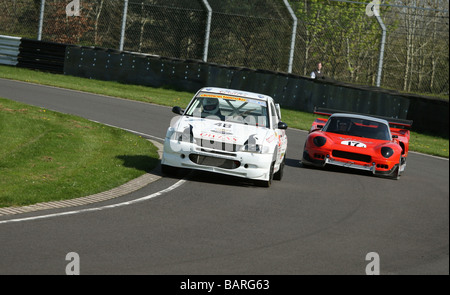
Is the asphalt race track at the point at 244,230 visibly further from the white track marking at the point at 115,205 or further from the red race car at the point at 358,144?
the red race car at the point at 358,144

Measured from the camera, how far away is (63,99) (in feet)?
67.8

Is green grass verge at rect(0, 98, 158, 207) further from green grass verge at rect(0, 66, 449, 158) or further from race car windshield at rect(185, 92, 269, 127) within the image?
green grass verge at rect(0, 66, 449, 158)

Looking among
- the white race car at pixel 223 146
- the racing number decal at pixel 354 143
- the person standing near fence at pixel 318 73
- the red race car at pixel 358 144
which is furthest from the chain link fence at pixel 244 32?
the white race car at pixel 223 146

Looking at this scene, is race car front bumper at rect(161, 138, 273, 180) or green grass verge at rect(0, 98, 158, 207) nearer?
green grass verge at rect(0, 98, 158, 207)

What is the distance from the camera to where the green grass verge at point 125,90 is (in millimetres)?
22725

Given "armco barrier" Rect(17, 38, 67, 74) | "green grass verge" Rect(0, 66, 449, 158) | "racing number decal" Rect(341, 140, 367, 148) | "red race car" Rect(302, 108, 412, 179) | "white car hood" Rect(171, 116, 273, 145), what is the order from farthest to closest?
1. "armco barrier" Rect(17, 38, 67, 74)
2. "green grass verge" Rect(0, 66, 449, 158)
3. "racing number decal" Rect(341, 140, 367, 148)
4. "red race car" Rect(302, 108, 412, 179)
5. "white car hood" Rect(171, 116, 273, 145)

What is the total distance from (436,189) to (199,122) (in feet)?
30.1

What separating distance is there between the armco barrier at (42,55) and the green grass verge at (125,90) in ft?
1.46

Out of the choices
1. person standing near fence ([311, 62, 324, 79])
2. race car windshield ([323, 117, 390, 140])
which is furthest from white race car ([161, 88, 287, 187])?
person standing near fence ([311, 62, 324, 79])

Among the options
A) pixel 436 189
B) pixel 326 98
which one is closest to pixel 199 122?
pixel 436 189

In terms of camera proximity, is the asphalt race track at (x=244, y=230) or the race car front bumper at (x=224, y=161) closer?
the asphalt race track at (x=244, y=230)

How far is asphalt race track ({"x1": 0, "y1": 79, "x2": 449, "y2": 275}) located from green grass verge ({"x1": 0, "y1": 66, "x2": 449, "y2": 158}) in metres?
11.4

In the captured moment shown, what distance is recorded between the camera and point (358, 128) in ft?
44.1

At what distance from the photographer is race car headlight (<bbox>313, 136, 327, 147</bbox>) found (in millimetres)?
12820
